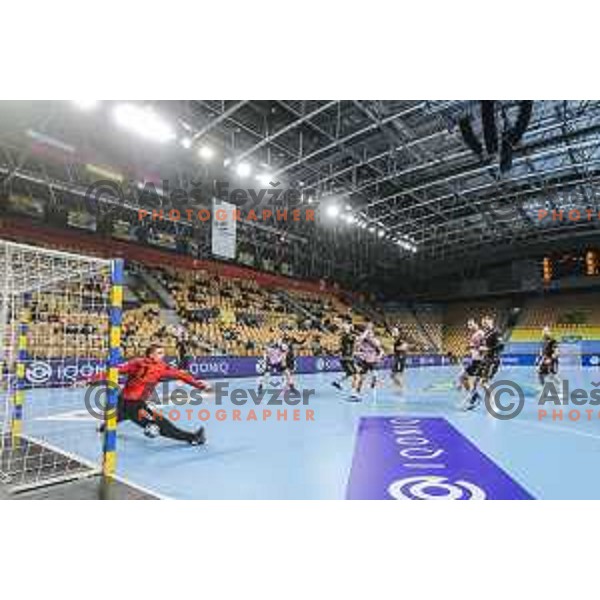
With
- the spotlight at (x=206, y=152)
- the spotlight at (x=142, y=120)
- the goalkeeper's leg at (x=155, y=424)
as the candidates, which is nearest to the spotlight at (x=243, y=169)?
the spotlight at (x=206, y=152)

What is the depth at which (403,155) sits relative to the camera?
16.9m

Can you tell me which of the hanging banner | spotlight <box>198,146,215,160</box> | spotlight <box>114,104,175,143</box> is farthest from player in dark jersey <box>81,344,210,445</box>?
spotlight <box>198,146,215,160</box>

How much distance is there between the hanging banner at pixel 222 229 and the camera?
11633mm

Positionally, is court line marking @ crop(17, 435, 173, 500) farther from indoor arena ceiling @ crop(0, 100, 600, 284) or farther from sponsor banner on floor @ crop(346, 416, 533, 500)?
indoor arena ceiling @ crop(0, 100, 600, 284)

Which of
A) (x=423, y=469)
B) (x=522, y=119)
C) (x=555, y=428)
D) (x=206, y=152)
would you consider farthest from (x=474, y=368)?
(x=206, y=152)

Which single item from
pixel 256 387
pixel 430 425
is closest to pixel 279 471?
pixel 430 425

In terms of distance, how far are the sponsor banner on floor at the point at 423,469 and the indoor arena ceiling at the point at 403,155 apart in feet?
25.3

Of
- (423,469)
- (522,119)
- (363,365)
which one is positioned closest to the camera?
(423,469)

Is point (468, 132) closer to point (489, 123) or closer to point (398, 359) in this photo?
point (489, 123)

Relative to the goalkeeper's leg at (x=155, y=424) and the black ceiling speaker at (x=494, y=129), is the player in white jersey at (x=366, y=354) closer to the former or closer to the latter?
the goalkeeper's leg at (x=155, y=424)

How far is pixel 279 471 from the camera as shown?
432cm

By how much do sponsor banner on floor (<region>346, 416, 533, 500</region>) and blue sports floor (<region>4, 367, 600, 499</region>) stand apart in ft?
0.48

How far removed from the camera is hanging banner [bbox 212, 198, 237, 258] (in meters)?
11.6

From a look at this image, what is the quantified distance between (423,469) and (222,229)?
880 centimetres
